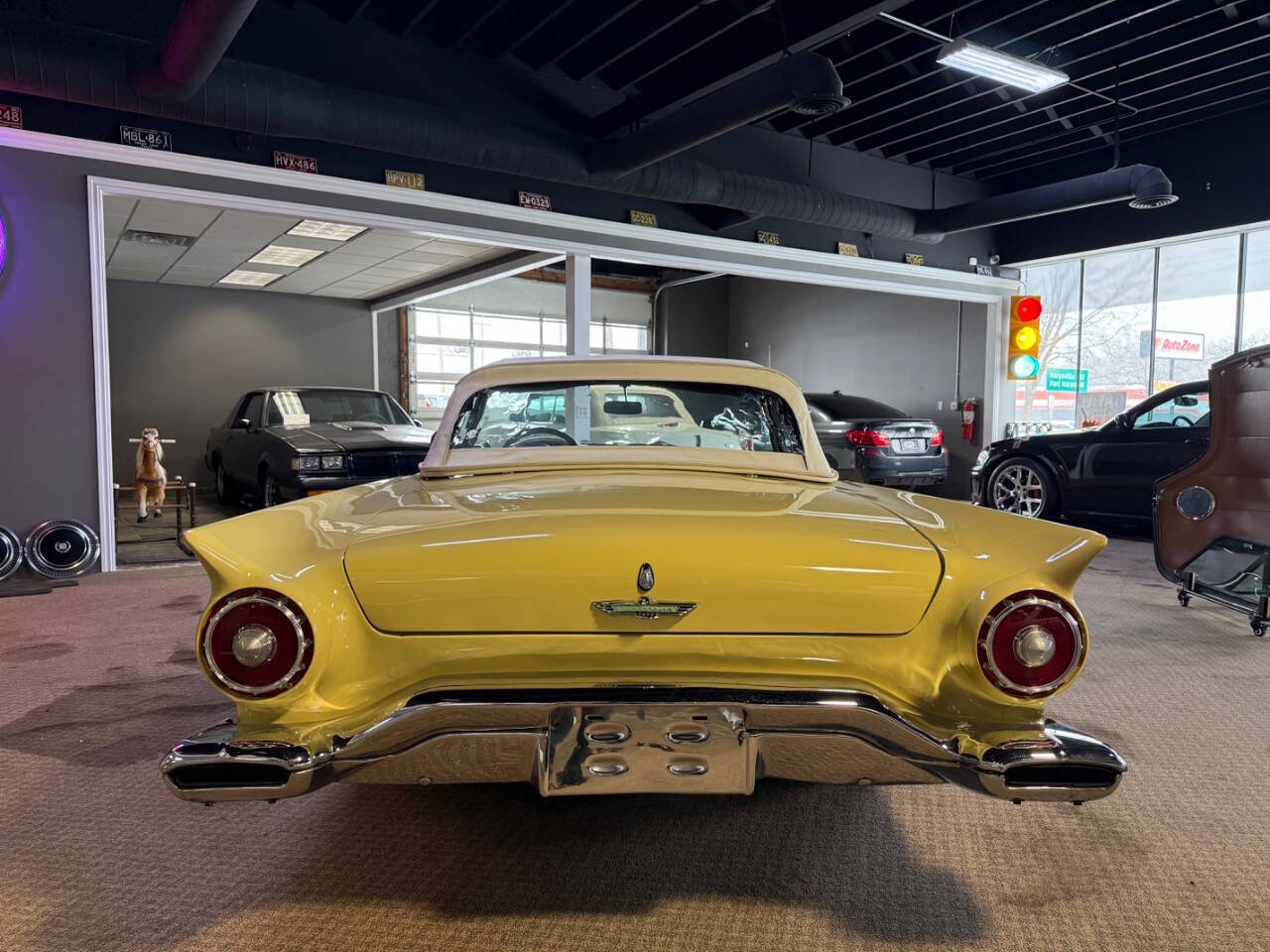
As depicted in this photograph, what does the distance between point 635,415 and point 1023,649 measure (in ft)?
6.64

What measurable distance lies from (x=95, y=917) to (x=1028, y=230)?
42.5ft

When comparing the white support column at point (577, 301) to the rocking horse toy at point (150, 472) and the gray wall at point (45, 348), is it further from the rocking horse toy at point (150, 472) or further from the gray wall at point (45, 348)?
the rocking horse toy at point (150, 472)

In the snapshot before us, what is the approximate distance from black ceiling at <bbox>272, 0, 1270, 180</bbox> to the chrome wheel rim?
155 inches

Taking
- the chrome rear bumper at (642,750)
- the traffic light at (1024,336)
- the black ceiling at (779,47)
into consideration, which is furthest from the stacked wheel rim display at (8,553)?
the traffic light at (1024,336)

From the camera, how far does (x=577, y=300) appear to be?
8516 mm

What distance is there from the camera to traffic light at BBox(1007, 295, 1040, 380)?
11.7 meters

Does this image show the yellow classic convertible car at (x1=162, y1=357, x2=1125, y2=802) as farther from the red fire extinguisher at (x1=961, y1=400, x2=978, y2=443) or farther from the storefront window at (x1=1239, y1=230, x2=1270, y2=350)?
the red fire extinguisher at (x1=961, y1=400, x2=978, y2=443)

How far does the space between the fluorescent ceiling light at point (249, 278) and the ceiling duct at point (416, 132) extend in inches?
271

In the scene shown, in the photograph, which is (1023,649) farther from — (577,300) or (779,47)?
(577,300)

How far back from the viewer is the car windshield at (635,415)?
9.21 ft

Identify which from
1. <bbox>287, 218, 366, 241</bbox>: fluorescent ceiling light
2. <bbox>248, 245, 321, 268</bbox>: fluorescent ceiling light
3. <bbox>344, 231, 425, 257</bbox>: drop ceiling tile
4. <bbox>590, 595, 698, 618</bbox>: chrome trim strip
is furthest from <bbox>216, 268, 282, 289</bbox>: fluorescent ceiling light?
<bbox>590, 595, 698, 618</bbox>: chrome trim strip

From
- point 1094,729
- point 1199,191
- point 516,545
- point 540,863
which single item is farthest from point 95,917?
point 1199,191

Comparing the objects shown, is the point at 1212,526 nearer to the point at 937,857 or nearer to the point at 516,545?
the point at 937,857

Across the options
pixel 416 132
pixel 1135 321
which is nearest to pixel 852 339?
pixel 1135 321
